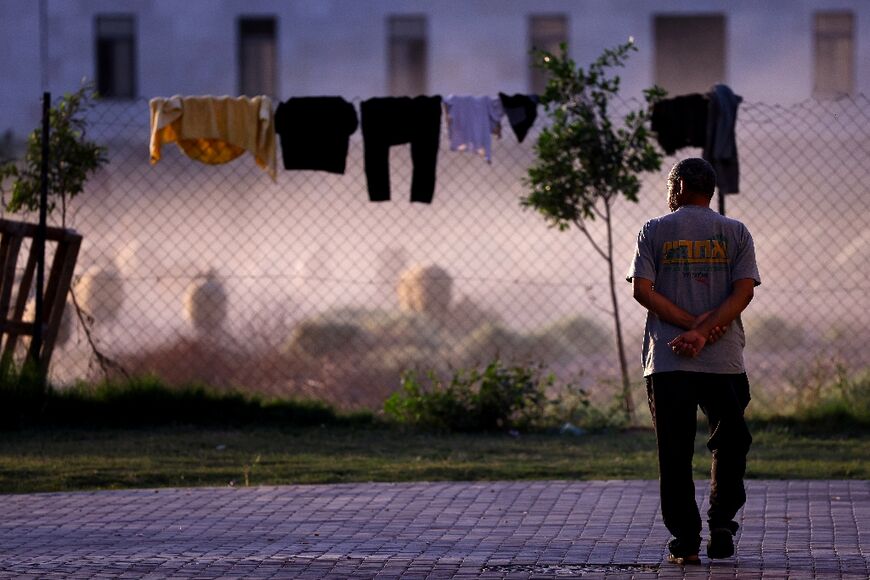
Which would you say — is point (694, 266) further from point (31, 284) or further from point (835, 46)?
point (835, 46)

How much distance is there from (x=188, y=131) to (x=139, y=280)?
1709 millimetres

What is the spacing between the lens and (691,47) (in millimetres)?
21766

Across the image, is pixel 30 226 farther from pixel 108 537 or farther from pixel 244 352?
pixel 108 537

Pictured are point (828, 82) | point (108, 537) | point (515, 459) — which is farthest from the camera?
point (828, 82)

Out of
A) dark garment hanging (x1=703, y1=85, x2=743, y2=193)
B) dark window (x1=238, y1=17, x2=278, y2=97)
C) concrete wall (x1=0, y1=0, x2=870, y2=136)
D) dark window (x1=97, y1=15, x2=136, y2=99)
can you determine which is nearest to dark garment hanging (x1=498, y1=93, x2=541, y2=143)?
dark garment hanging (x1=703, y1=85, x2=743, y2=193)

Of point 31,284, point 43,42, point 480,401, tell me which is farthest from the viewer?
point 43,42

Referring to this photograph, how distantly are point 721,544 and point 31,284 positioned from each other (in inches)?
287

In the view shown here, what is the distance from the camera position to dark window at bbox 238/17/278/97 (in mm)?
22203

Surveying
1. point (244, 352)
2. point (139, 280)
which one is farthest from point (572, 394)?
point (139, 280)

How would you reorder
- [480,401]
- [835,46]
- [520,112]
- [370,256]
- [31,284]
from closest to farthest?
[480,401], [520,112], [31,284], [370,256], [835,46]

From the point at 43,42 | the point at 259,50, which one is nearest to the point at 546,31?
the point at 259,50

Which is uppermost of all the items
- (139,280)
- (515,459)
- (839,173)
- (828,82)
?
(828,82)

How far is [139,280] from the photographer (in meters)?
12.6

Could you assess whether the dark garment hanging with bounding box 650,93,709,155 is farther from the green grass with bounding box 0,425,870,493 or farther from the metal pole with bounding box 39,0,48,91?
the metal pole with bounding box 39,0,48,91
